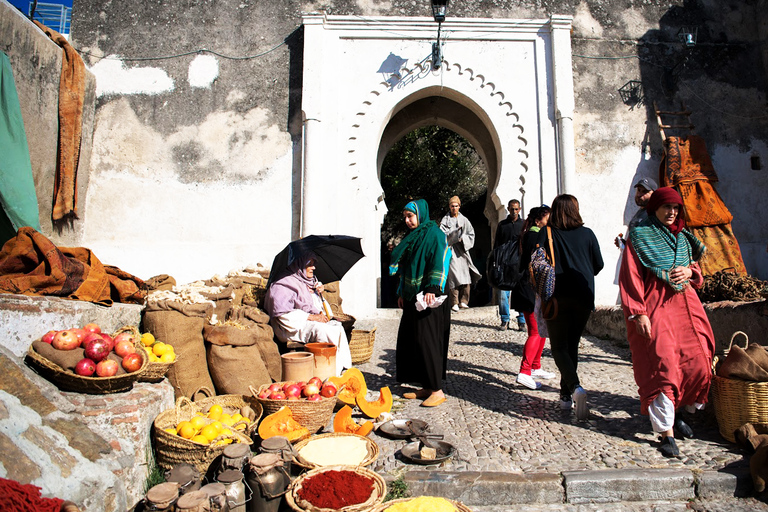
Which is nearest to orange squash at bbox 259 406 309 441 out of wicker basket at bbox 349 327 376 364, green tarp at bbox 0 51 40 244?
wicker basket at bbox 349 327 376 364

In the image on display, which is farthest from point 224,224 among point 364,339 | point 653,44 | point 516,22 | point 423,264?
point 653,44

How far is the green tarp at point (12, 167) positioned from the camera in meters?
5.78

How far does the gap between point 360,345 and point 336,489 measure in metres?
3.10

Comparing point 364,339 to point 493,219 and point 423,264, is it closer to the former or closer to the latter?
point 423,264

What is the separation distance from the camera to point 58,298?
3.78 m

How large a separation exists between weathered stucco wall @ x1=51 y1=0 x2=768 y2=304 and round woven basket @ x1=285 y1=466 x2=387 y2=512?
229 inches

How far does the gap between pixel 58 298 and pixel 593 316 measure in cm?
649

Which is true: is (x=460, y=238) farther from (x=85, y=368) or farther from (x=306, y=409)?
(x=85, y=368)

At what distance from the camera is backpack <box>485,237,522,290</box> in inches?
188

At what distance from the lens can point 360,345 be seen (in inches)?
215

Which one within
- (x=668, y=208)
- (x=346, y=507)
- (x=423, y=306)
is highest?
(x=668, y=208)

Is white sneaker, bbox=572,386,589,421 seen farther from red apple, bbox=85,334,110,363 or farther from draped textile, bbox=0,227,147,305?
draped textile, bbox=0,227,147,305

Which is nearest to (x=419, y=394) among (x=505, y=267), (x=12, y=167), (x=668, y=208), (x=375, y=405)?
(x=375, y=405)

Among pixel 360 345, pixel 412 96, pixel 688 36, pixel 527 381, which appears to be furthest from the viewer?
pixel 412 96
